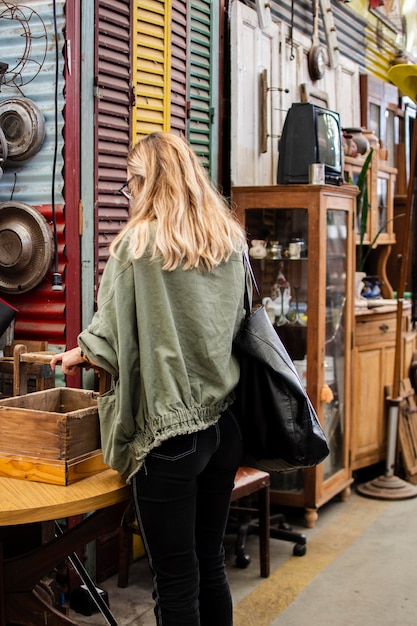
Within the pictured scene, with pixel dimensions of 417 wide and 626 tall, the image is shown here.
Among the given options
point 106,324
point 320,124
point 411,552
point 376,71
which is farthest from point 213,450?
point 376,71

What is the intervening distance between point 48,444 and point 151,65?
2.57 meters

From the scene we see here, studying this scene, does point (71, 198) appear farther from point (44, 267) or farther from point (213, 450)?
point (213, 450)

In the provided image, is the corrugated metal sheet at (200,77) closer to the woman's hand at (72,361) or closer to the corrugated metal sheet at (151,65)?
the corrugated metal sheet at (151,65)

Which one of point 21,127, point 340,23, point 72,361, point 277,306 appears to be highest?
point 340,23

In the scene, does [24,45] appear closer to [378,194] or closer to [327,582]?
[327,582]

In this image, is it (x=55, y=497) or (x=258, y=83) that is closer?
(x=55, y=497)

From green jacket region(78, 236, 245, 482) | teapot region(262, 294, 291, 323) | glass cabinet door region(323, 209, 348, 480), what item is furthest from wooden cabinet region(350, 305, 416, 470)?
green jacket region(78, 236, 245, 482)

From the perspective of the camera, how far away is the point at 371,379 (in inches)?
240

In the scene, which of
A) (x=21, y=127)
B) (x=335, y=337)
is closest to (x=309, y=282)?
(x=335, y=337)

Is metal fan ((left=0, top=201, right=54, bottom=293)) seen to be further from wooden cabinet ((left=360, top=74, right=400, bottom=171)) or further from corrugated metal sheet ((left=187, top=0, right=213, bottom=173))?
wooden cabinet ((left=360, top=74, right=400, bottom=171))

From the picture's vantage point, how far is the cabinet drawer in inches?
234

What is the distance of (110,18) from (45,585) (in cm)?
269

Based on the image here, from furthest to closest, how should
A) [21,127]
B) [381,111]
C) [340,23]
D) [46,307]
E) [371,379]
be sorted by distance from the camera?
[381,111]
[340,23]
[371,379]
[46,307]
[21,127]

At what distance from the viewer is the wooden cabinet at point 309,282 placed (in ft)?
16.5
